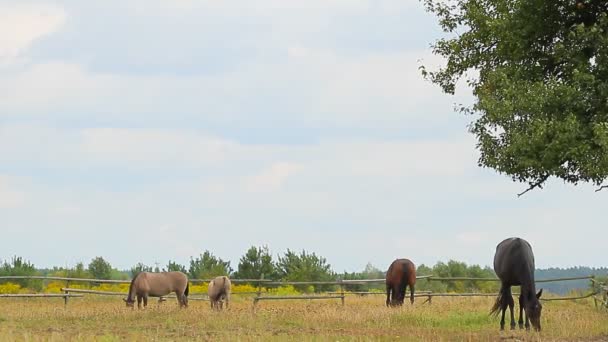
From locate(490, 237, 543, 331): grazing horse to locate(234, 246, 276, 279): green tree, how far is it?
2585 cm

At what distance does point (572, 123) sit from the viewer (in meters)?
16.8

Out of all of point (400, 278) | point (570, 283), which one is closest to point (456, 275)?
point (400, 278)

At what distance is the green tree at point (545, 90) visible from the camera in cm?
1700

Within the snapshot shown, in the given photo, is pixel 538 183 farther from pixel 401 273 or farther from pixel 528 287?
pixel 401 273

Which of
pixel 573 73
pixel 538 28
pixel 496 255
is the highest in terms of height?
pixel 538 28


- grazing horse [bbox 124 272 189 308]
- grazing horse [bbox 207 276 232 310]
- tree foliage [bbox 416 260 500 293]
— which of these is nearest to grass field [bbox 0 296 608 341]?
grazing horse [bbox 124 272 189 308]

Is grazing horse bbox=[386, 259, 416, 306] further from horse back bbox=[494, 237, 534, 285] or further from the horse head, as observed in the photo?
the horse head

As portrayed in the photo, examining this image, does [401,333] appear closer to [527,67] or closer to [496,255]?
[496,255]

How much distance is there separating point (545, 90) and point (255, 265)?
30442mm

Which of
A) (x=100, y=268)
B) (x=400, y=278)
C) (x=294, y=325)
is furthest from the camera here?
(x=100, y=268)

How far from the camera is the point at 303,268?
45281mm

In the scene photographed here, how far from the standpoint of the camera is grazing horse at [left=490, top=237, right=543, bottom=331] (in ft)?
63.6

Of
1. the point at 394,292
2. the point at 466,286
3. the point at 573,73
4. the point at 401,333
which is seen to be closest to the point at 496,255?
Result: the point at 401,333

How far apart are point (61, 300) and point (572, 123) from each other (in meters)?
22.0
